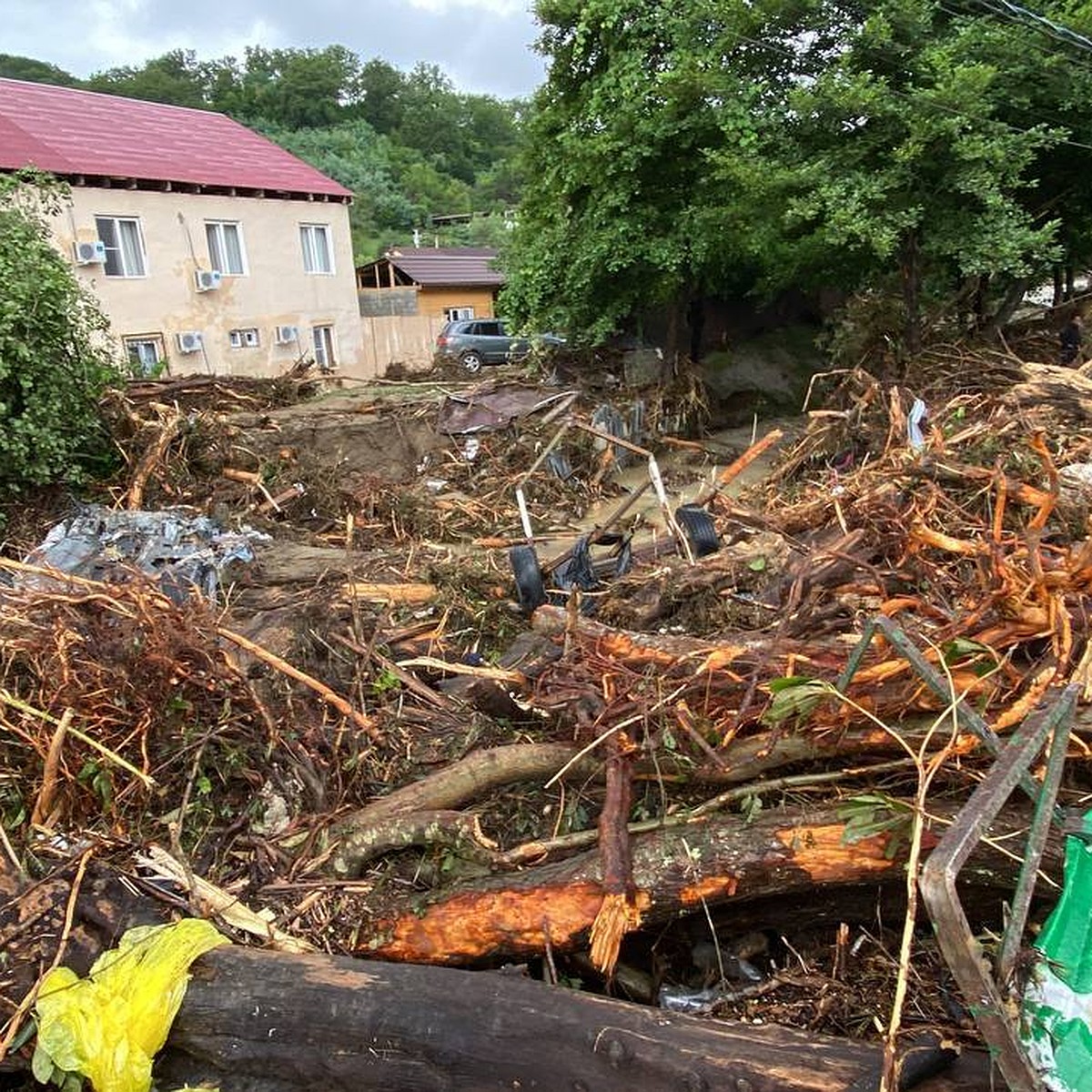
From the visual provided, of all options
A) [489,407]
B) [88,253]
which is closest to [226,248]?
[88,253]

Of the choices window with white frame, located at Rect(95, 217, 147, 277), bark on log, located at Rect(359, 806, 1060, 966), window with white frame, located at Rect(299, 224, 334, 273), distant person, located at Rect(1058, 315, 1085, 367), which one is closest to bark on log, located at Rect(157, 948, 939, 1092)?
bark on log, located at Rect(359, 806, 1060, 966)

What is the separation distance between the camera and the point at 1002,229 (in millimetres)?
8562

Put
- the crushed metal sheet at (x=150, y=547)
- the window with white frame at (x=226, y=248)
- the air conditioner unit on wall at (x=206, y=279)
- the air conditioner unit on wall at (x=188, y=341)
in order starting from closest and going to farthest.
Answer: the crushed metal sheet at (x=150, y=547) → the air conditioner unit on wall at (x=188, y=341) → the air conditioner unit on wall at (x=206, y=279) → the window with white frame at (x=226, y=248)

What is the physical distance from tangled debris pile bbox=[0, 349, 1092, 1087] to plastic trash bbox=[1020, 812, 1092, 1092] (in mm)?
321

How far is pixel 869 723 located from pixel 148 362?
56.3 ft

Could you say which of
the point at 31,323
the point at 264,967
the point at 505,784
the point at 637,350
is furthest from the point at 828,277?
the point at 264,967

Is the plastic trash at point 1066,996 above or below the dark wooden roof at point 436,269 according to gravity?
below

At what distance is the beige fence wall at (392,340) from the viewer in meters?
21.9

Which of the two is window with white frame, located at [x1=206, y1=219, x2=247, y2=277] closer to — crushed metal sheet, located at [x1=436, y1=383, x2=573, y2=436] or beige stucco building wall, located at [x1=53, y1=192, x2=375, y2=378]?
beige stucco building wall, located at [x1=53, y1=192, x2=375, y2=378]

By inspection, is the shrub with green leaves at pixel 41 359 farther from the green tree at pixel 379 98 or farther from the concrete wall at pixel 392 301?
the green tree at pixel 379 98

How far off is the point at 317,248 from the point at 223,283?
3.13 meters

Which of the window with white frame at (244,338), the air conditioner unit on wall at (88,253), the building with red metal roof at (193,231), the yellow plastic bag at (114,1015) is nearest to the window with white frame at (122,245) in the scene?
the building with red metal roof at (193,231)

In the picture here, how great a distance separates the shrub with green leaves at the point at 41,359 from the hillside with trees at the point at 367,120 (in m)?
30.4

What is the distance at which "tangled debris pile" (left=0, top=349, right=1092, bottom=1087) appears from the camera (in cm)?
269
